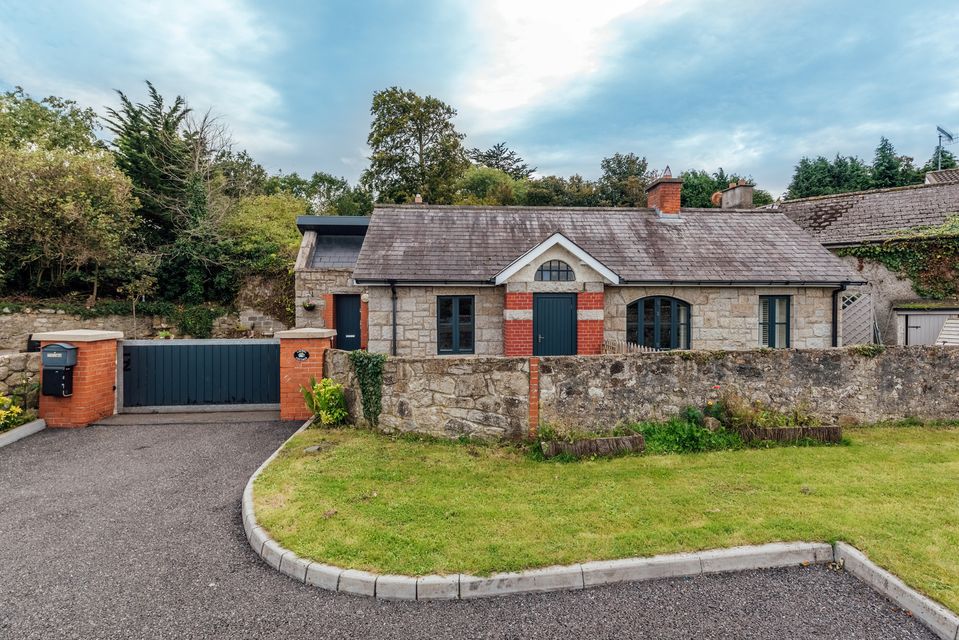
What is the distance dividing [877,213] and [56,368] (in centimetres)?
2522

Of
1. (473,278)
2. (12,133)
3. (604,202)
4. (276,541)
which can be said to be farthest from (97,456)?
(604,202)

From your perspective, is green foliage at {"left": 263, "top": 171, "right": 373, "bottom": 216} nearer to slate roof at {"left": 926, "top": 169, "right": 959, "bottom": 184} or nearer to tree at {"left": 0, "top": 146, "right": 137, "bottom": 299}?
tree at {"left": 0, "top": 146, "right": 137, "bottom": 299}

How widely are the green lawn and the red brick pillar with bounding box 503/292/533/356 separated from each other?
4870 millimetres

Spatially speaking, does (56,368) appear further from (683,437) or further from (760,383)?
(760,383)

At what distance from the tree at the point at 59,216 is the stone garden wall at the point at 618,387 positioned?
13623 millimetres

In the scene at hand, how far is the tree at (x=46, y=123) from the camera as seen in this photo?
62.5ft

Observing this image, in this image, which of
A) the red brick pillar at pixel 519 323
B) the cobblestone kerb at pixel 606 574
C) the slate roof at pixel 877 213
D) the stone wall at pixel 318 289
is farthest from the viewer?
the stone wall at pixel 318 289

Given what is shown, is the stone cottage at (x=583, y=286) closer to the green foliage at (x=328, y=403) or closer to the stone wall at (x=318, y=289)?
the stone wall at (x=318, y=289)

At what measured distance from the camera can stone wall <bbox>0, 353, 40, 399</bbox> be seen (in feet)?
26.7

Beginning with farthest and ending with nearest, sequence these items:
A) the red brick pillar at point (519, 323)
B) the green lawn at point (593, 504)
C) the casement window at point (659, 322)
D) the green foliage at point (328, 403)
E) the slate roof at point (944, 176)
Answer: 1. the slate roof at point (944, 176)
2. the casement window at point (659, 322)
3. the red brick pillar at point (519, 323)
4. the green foliage at point (328, 403)
5. the green lawn at point (593, 504)

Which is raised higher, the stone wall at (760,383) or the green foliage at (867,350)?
the green foliage at (867,350)

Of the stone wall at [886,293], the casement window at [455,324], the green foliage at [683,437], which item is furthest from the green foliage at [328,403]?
the stone wall at [886,293]

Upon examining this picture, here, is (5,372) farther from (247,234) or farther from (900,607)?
(900,607)

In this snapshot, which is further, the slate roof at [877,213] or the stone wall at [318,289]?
the stone wall at [318,289]
